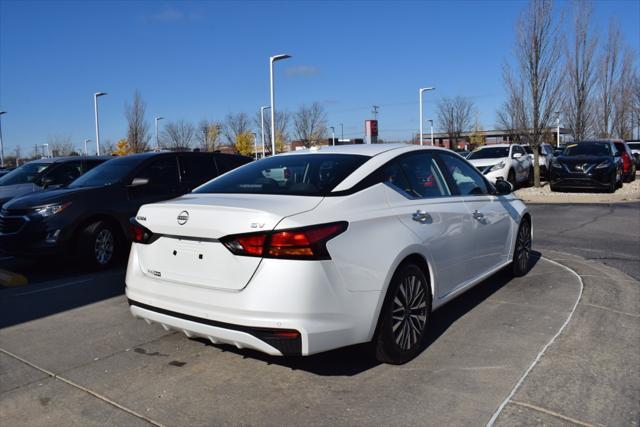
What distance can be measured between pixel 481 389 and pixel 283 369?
1.35m

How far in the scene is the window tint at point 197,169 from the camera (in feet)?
28.1

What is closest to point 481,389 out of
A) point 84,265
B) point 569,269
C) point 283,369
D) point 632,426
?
point 632,426

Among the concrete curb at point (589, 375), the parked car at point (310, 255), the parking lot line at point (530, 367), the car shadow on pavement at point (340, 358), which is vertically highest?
the parked car at point (310, 255)

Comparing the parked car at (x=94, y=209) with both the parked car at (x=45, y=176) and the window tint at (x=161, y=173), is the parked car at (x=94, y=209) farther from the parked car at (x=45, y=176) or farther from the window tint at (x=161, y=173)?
the parked car at (x=45, y=176)

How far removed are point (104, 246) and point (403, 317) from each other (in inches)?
203

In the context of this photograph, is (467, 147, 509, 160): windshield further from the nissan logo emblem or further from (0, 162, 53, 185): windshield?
the nissan logo emblem

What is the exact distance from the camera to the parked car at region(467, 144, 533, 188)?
17.4 m

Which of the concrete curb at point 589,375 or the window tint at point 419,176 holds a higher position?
the window tint at point 419,176

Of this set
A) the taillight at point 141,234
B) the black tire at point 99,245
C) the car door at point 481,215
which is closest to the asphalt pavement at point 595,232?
the car door at point 481,215

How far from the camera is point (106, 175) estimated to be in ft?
26.2

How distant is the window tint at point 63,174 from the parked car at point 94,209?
2739mm

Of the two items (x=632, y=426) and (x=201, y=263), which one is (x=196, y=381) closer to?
(x=201, y=263)

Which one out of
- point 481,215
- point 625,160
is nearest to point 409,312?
point 481,215

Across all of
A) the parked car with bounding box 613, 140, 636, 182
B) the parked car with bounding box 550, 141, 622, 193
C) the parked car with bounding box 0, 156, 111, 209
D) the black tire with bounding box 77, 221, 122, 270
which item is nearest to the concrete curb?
the black tire with bounding box 77, 221, 122, 270
